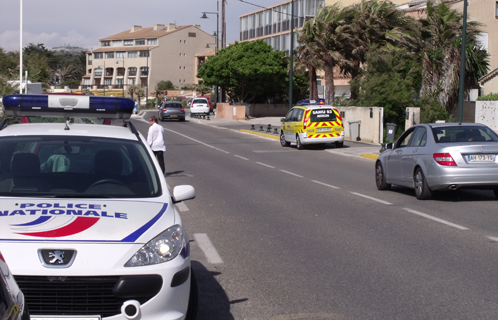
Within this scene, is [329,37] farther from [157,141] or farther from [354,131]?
[157,141]

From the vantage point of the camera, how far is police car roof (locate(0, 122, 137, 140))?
A: 18.5 feet

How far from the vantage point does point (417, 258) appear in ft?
24.4

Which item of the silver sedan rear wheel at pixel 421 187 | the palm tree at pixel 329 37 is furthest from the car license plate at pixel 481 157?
the palm tree at pixel 329 37

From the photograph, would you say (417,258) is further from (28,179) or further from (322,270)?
(28,179)

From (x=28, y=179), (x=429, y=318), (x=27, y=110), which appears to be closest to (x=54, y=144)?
(x=28, y=179)

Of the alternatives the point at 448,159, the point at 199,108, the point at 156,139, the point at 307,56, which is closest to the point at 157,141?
the point at 156,139

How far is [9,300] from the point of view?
104 inches

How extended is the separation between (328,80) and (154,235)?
130 ft

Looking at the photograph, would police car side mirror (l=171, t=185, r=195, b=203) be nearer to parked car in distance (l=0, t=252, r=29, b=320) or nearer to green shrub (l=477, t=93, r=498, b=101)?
parked car in distance (l=0, t=252, r=29, b=320)

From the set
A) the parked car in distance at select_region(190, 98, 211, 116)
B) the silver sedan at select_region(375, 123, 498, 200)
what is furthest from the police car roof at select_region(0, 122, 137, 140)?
the parked car in distance at select_region(190, 98, 211, 116)

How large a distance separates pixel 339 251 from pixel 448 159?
15.6 feet

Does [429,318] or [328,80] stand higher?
[328,80]

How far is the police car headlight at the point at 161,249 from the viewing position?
4180mm

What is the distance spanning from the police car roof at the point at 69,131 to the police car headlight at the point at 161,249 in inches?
62.1
